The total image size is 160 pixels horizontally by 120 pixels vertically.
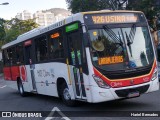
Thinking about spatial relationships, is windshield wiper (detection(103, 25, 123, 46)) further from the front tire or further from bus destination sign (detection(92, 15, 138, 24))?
the front tire

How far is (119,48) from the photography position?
1116 centimetres

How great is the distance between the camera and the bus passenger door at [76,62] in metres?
11.4

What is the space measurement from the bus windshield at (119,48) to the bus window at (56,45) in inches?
81.2

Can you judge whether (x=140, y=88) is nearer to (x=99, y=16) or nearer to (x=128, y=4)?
(x=99, y=16)

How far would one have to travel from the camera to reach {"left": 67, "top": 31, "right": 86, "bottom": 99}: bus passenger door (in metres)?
11.4

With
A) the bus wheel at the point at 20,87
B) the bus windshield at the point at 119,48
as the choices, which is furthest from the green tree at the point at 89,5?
the bus windshield at the point at 119,48

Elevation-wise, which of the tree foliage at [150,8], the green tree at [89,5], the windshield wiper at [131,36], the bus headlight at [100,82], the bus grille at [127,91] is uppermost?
the green tree at [89,5]

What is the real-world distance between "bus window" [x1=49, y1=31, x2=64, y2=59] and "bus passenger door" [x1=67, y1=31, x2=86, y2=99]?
70 centimetres

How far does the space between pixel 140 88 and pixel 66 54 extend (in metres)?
2.76

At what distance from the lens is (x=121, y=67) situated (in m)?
11.0

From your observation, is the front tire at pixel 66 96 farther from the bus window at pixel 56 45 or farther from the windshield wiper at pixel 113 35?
the windshield wiper at pixel 113 35

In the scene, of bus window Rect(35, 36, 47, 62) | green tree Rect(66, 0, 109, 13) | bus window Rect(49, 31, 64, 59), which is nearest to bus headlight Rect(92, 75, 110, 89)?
bus window Rect(49, 31, 64, 59)

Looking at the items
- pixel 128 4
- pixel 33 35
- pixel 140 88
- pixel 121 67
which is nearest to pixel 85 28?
pixel 121 67

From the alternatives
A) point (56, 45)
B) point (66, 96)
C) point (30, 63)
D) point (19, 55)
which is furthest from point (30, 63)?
point (66, 96)
